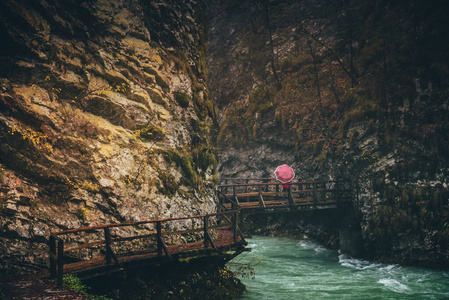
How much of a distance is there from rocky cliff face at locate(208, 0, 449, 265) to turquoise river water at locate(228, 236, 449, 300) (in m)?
1.57

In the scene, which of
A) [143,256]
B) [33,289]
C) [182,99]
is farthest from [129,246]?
[182,99]

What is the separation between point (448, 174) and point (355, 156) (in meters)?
4.71

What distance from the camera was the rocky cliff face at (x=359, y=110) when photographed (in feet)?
50.3

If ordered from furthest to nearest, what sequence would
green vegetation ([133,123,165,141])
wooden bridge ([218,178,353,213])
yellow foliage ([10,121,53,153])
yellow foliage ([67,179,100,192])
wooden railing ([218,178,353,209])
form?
wooden railing ([218,178,353,209]) → wooden bridge ([218,178,353,213]) → green vegetation ([133,123,165,141]) → yellow foliage ([67,179,100,192]) → yellow foliage ([10,121,53,153])

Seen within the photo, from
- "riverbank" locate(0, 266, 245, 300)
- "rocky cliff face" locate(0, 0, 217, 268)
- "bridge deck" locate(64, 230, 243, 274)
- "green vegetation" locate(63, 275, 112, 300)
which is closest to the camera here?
"riverbank" locate(0, 266, 245, 300)

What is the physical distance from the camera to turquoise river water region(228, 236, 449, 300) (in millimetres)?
11453

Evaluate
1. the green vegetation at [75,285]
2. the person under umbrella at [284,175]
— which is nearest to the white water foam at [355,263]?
the person under umbrella at [284,175]

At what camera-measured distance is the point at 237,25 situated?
34.6 meters

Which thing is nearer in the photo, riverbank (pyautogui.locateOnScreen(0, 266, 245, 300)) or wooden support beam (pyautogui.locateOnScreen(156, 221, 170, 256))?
riverbank (pyautogui.locateOnScreen(0, 266, 245, 300))

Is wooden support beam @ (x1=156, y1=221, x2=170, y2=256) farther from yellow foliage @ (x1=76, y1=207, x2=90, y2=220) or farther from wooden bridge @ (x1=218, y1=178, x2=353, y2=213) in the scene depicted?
wooden bridge @ (x1=218, y1=178, x2=353, y2=213)

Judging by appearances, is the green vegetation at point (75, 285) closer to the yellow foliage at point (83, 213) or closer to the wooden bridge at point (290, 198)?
the yellow foliage at point (83, 213)

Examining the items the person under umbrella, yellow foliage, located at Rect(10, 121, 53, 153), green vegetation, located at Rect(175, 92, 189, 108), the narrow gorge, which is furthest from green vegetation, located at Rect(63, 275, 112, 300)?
the person under umbrella

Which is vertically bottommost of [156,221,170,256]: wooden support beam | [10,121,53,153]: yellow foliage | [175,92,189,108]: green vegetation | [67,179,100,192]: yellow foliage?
[156,221,170,256]: wooden support beam

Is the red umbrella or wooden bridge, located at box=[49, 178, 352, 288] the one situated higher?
the red umbrella
